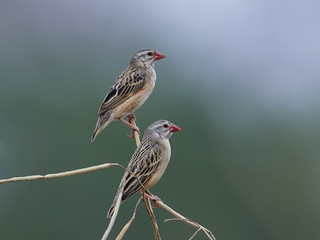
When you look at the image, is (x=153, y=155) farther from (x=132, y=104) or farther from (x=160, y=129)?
(x=132, y=104)

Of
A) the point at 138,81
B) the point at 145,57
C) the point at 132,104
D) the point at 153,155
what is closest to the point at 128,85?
the point at 138,81

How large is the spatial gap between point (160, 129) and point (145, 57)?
1.00 meters

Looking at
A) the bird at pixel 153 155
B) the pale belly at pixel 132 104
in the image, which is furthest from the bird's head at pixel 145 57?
the bird at pixel 153 155

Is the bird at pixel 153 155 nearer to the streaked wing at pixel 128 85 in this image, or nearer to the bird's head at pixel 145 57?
the streaked wing at pixel 128 85

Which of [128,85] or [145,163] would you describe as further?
[128,85]

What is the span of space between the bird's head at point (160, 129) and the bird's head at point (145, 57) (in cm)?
79

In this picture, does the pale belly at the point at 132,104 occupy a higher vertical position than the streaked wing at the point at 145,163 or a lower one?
higher

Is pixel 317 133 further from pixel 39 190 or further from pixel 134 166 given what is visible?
pixel 134 166

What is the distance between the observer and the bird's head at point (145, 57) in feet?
14.5

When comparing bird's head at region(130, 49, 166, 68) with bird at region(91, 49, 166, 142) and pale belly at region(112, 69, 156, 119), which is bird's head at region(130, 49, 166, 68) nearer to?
bird at region(91, 49, 166, 142)

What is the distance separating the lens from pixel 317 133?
2589 centimetres

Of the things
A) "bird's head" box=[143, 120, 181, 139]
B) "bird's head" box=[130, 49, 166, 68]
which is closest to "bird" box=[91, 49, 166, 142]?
"bird's head" box=[130, 49, 166, 68]

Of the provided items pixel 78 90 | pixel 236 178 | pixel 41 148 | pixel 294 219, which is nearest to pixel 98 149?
pixel 41 148

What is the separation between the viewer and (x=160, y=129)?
3.68 m
